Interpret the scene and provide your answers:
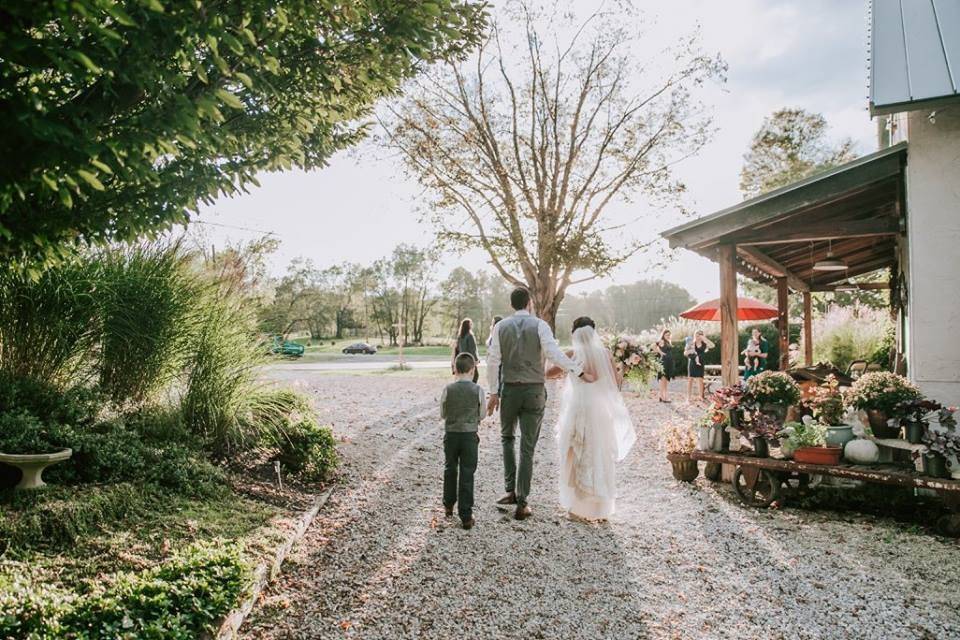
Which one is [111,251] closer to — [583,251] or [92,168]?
[92,168]

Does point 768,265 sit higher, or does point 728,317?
point 768,265

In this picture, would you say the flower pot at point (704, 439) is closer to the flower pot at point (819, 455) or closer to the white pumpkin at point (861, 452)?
the flower pot at point (819, 455)

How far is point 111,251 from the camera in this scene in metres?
6.55

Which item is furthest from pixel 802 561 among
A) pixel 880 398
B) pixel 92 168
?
pixel 92 168

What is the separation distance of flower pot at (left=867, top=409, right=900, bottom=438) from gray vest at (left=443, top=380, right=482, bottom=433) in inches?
154

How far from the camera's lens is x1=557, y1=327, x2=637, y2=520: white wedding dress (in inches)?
219

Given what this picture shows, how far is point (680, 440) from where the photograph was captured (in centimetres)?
698

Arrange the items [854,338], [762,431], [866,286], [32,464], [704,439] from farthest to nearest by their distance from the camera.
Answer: [854,338]
[866,286]
[704,439]
[762,431]
[32,464]

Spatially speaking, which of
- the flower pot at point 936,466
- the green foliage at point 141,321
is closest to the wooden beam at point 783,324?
the flower pot at point 936,466

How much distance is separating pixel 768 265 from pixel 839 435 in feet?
19.6

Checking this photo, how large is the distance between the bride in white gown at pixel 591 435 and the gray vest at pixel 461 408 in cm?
100

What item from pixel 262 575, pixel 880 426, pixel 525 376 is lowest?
pixel 262 575

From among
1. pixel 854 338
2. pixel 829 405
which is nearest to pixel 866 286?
pixel 854 338

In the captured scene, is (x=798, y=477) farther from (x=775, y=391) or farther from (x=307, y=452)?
(x=307, y=452)
